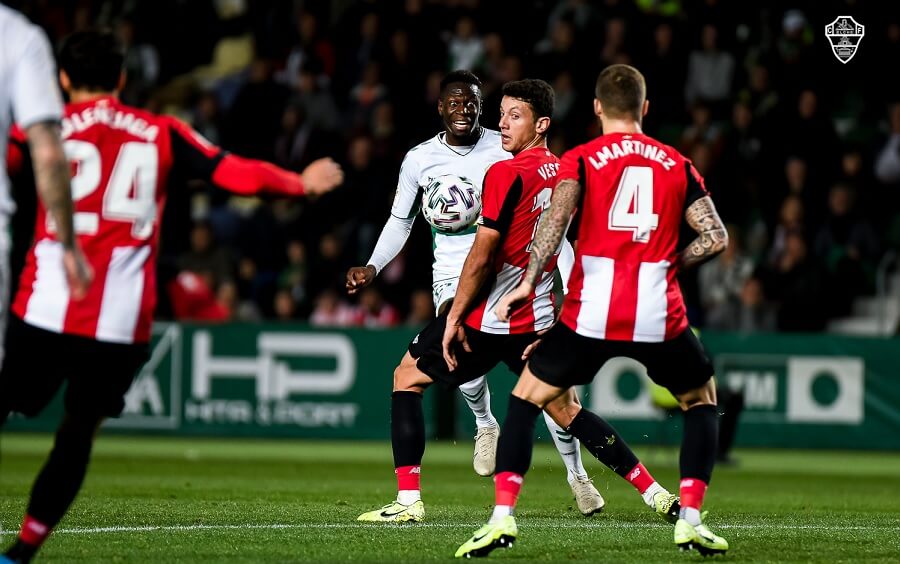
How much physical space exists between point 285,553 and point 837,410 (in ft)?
35.6

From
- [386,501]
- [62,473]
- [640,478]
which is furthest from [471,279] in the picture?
[386,501]

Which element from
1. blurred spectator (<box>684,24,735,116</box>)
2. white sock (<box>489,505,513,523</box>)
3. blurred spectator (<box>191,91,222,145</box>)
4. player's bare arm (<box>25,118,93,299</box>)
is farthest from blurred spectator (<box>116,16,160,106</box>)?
player's bare arm (<box>25,118,93,299</box>)

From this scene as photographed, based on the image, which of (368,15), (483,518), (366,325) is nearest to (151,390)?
(366,325)

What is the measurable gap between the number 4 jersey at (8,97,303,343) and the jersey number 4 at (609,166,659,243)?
1.55 meters

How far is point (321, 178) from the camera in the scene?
5.98m

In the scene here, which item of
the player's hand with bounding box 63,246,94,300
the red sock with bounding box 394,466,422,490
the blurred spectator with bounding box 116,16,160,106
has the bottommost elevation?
the red sock with bounding box 394,466,422,490

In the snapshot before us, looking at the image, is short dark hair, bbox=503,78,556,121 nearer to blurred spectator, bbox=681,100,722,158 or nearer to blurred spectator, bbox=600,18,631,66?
blurred spectator, bbox=681,100,722,158

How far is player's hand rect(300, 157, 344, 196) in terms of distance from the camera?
19.5ft

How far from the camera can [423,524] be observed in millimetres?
8211

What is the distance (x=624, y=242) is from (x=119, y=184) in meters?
2.30

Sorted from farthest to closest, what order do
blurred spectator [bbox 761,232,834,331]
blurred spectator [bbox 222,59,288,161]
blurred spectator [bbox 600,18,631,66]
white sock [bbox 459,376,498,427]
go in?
blurred spectator [bbox 222,59,288,161], blurred spectator [bbox 600,18,631,66], blurred spectator [bbox 761,232,834,331], white sock [bbox 459,376,498,427]

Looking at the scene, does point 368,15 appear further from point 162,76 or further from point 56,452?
point 56,452

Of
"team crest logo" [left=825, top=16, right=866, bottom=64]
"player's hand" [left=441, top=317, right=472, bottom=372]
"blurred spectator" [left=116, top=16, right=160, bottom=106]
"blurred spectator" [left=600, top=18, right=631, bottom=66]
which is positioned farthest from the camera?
"blurred spectator" [left=116, top=16, right=160, bottom=106]

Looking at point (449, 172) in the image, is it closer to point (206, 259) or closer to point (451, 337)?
point (451, 337)
